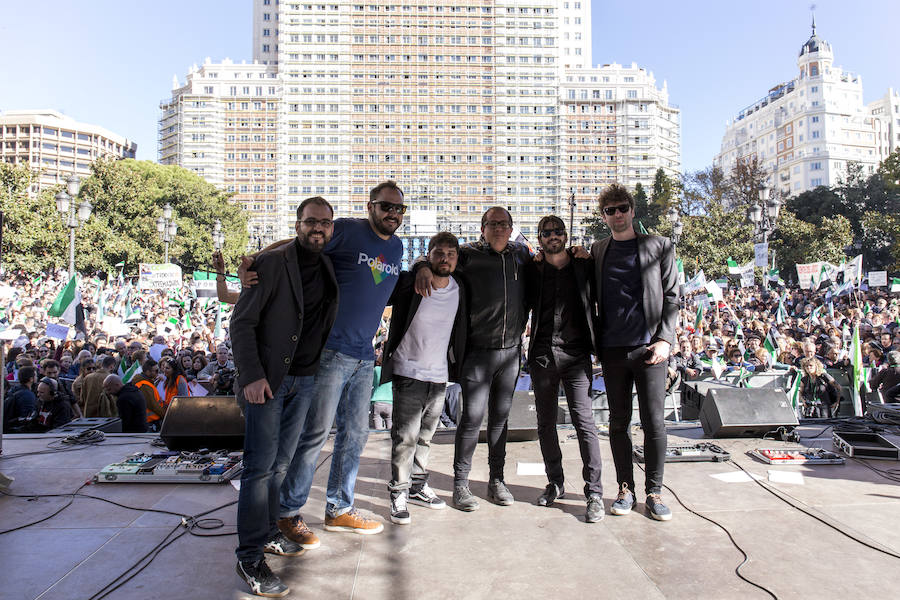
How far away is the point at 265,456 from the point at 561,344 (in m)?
1.92

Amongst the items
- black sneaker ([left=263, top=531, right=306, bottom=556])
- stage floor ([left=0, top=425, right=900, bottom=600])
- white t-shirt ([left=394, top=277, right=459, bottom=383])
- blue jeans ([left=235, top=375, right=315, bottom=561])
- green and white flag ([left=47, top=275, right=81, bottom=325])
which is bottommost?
stage floor ([left=0, top=425, right=900, bottom=600])

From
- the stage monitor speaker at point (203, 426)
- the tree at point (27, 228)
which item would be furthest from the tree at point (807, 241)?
the tree at point (27, 228)

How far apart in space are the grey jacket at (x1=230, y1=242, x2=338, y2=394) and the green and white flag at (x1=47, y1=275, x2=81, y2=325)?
983cm

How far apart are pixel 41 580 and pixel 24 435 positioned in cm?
378

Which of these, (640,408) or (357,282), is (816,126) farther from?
(357,282)

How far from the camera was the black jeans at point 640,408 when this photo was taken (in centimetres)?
384

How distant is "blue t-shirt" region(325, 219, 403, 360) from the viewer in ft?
11.1

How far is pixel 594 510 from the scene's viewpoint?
3688 millimetres

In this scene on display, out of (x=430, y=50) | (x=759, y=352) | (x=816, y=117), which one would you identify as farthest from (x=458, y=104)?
(x=759, y=352)

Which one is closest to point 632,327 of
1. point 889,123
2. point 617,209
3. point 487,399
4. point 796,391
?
point 617,209

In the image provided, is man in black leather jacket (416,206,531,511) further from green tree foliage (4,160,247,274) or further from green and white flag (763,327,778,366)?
green tree foliage (4,160,247,274)

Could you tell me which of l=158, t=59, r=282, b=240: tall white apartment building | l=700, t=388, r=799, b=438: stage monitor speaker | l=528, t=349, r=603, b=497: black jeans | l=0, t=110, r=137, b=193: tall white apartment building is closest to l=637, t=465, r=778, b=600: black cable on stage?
l=528, t=349, r=603, b=497: black jeans

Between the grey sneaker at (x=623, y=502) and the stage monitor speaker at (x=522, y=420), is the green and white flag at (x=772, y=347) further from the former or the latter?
the grey sneaker at (x=623, y=502)

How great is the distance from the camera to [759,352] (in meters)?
10.3
